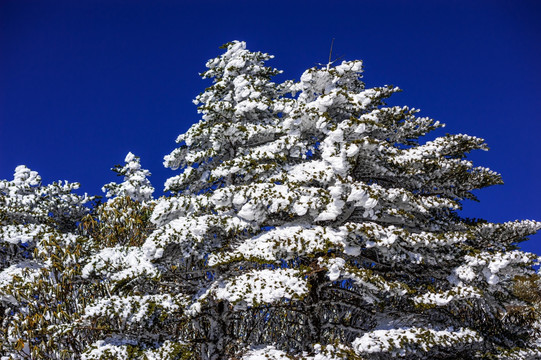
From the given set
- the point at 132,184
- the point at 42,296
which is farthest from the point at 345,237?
the point at 132,184

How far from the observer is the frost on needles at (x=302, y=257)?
8.32 metres

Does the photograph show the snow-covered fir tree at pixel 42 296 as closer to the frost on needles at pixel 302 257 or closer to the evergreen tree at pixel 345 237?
the frost on needles at pixel 302 257

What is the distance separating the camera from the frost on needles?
832 centimetres

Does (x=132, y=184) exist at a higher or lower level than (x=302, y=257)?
higher

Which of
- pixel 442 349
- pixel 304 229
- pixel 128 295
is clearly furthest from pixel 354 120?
pixel 128 295

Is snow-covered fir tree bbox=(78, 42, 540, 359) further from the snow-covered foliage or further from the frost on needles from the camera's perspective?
the snow-covered foliage

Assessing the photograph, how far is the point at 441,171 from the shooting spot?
1053 centimetres

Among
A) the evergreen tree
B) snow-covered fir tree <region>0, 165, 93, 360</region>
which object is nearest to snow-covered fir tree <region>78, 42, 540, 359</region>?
the evergreen tree

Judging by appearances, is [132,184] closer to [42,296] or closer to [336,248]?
[42,296]

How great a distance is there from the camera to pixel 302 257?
375 inches

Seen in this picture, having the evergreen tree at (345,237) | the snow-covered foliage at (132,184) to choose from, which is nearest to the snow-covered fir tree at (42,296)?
the evergreen tree at (345,237)

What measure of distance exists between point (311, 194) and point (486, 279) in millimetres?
4182

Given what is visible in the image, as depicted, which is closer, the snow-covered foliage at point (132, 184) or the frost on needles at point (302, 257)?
the frost on needles at point (302, 257)

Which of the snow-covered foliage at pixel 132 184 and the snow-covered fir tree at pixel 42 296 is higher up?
the snow-covered foliage at pixel 132 184
